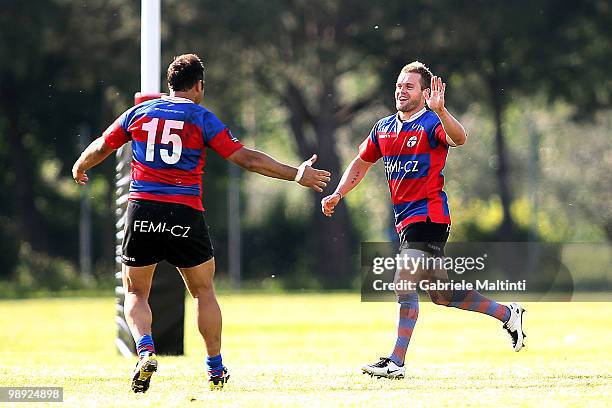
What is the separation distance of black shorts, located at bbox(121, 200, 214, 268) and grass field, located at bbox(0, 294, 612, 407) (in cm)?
74

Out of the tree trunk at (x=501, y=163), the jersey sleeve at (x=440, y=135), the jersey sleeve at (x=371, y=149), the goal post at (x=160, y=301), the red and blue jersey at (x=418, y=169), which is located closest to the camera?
the jersey sleeve at (x=440, y=135)

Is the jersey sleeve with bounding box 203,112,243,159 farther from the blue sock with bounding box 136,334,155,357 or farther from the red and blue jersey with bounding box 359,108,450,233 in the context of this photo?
the red and blue jersey with bounding box 359,108,450,233

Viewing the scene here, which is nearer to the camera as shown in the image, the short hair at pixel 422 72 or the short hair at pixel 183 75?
the short hair at pixel 183 75

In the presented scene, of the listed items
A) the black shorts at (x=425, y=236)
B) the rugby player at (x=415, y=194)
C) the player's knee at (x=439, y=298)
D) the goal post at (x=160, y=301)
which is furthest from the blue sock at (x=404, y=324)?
the goal post at (x=160, y=301)

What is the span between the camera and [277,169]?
283 inches

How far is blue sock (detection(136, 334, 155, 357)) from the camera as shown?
714 cm

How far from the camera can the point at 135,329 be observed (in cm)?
740

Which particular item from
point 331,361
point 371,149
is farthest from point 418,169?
point 331,361

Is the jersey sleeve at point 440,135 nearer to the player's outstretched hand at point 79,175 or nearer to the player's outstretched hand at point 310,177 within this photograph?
the player's outstretched hand at point 310,177

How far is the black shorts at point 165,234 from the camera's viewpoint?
23.9 feet

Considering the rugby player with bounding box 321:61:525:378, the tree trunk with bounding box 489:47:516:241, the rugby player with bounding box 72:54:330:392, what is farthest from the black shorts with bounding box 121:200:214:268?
the tree trunk with bounding box 489:47:516:241

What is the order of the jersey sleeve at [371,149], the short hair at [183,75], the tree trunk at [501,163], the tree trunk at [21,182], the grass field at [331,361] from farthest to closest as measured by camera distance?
the tree trunk at [21,182]
the tree trunk at [501,163]
the jersey sleeve at [371,149]
the short hair at [183,75]
the grass field at [331,361]

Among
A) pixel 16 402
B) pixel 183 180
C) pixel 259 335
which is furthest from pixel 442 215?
pixel 259 335

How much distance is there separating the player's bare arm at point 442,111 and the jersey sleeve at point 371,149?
0.66 m
